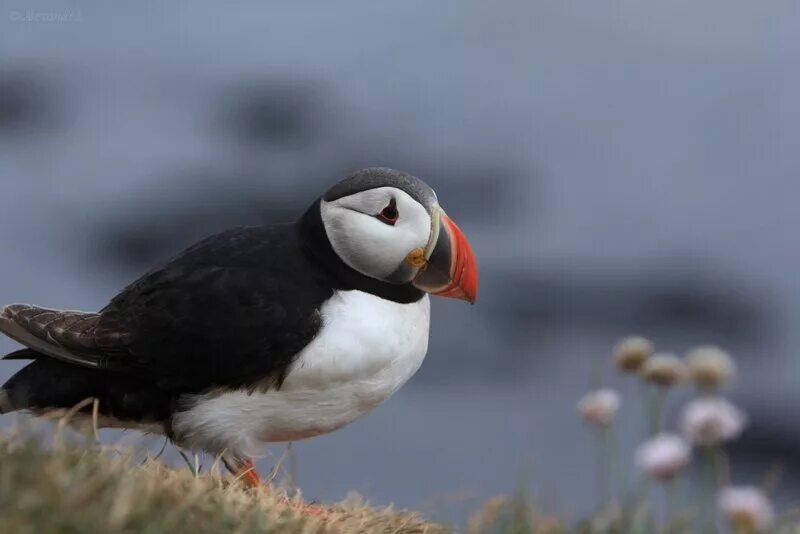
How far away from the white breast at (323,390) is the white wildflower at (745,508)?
154 centimetres

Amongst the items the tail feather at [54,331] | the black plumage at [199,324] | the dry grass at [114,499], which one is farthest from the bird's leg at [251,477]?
the tail feather at [54,331]

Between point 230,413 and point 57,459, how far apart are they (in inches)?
38.7

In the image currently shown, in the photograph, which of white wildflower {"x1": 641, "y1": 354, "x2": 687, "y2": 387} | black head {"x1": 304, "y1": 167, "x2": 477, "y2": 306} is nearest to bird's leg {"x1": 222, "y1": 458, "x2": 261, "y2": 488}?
black head {"x1": 304, "y1": 167, "x2": 477, "y2": 306}

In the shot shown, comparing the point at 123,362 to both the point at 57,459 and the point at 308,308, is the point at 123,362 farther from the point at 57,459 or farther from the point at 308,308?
the point at 57,459

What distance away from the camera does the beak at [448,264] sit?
3613 millimetres

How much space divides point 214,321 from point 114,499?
124 centimetres

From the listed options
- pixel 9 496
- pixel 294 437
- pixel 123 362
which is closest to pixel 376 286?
pixel 294 437

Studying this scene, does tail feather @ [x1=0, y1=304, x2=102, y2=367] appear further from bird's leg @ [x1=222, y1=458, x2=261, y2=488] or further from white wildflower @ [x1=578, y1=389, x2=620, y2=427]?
white wildflower @ [x1=578, y1=389, x2=620, y2=427]

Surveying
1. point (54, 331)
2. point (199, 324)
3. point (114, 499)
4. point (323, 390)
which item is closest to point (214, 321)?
point (199, 324)

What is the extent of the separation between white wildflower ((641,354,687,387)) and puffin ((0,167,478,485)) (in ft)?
3.89

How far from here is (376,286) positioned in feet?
12.1

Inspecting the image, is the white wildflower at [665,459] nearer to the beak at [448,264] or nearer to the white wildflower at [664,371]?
the white wildflower at [664,371]

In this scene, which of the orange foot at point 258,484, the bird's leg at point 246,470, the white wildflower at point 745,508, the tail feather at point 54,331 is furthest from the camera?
the tail feather at point 54,331

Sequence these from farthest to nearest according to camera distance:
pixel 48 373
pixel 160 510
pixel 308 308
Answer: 1. pixel 48 373
2. pixel 308 308
3. pixel 160 510
